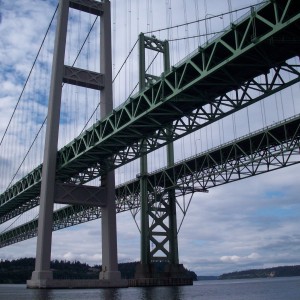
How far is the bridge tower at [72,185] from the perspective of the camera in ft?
137

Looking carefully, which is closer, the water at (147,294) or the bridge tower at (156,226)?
the water at (147,294)

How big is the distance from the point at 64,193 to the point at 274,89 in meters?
23.7

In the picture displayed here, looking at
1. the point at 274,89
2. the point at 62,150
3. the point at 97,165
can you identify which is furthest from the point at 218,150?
the point at 274,89

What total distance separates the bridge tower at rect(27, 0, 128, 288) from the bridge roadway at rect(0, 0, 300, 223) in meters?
2.00

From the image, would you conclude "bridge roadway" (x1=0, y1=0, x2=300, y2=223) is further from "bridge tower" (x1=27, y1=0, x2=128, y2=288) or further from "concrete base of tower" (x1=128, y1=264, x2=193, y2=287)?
"concrete base of tower" (x1=128, y1=264, x2=193, y2=287)

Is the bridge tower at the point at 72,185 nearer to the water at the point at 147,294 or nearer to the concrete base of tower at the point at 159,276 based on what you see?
the water at the point at 147,294

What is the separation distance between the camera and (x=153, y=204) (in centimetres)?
5603

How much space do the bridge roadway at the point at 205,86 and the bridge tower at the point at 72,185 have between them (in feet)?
6.55

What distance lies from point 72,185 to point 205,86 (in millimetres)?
20253

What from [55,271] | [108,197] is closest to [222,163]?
[108,197]

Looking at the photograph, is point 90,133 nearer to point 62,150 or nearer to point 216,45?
point 62,150

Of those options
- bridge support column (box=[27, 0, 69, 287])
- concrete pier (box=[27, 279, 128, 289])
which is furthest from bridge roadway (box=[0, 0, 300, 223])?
concrete pier (box=[27, 279, 128, 289])

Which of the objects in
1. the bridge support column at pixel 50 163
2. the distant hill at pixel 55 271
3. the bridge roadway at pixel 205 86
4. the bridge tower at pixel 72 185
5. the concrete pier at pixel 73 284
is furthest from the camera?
the distant hill at pixel 55 271

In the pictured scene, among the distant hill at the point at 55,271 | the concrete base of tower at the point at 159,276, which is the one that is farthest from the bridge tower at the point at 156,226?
the distant hill at the point at 55,271
